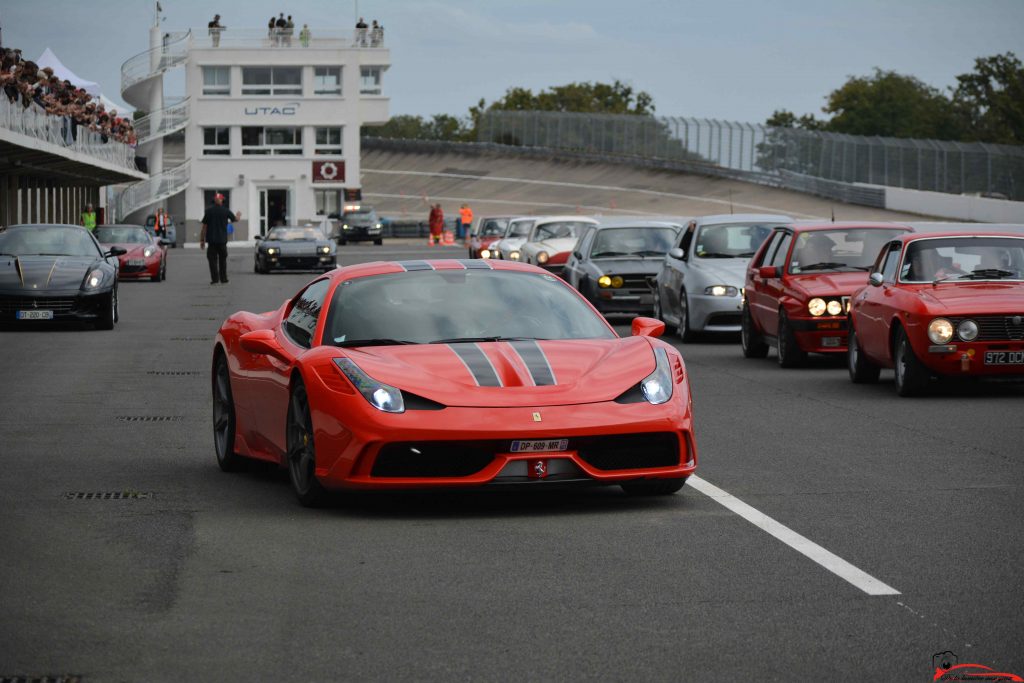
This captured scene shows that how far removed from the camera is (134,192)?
8750 centimetres

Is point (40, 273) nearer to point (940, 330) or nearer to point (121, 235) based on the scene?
point (940, 330)

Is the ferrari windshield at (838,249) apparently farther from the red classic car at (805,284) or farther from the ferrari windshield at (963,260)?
the ferrari windshield at (963,260)

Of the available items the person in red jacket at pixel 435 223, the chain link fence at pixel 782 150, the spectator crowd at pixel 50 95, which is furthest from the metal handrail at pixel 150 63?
the chain link fence at pixel 782 150

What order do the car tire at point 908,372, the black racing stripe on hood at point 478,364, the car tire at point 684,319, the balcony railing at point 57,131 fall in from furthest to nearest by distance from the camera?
the balcony railing at point 57,131
the car tire at point 684,319
the car tire at point 908,372
the black racing stripe on hood at point 478,364

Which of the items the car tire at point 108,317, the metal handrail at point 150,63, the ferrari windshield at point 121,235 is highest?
the metal handrail at point 150,63

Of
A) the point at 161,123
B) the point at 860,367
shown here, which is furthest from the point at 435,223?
the point at 860,367

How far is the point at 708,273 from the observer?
21.5 meters

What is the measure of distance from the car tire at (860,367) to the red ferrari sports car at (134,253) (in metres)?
27.5

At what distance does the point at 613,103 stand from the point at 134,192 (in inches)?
3893

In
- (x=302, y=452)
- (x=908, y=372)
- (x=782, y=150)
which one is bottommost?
(x=908, y=372)

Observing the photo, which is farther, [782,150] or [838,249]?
[782,150]

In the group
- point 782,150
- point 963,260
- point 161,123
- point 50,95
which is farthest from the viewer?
point 161,123

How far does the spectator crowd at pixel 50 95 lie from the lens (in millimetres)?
40312

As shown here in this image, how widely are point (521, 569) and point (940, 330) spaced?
8.10m
